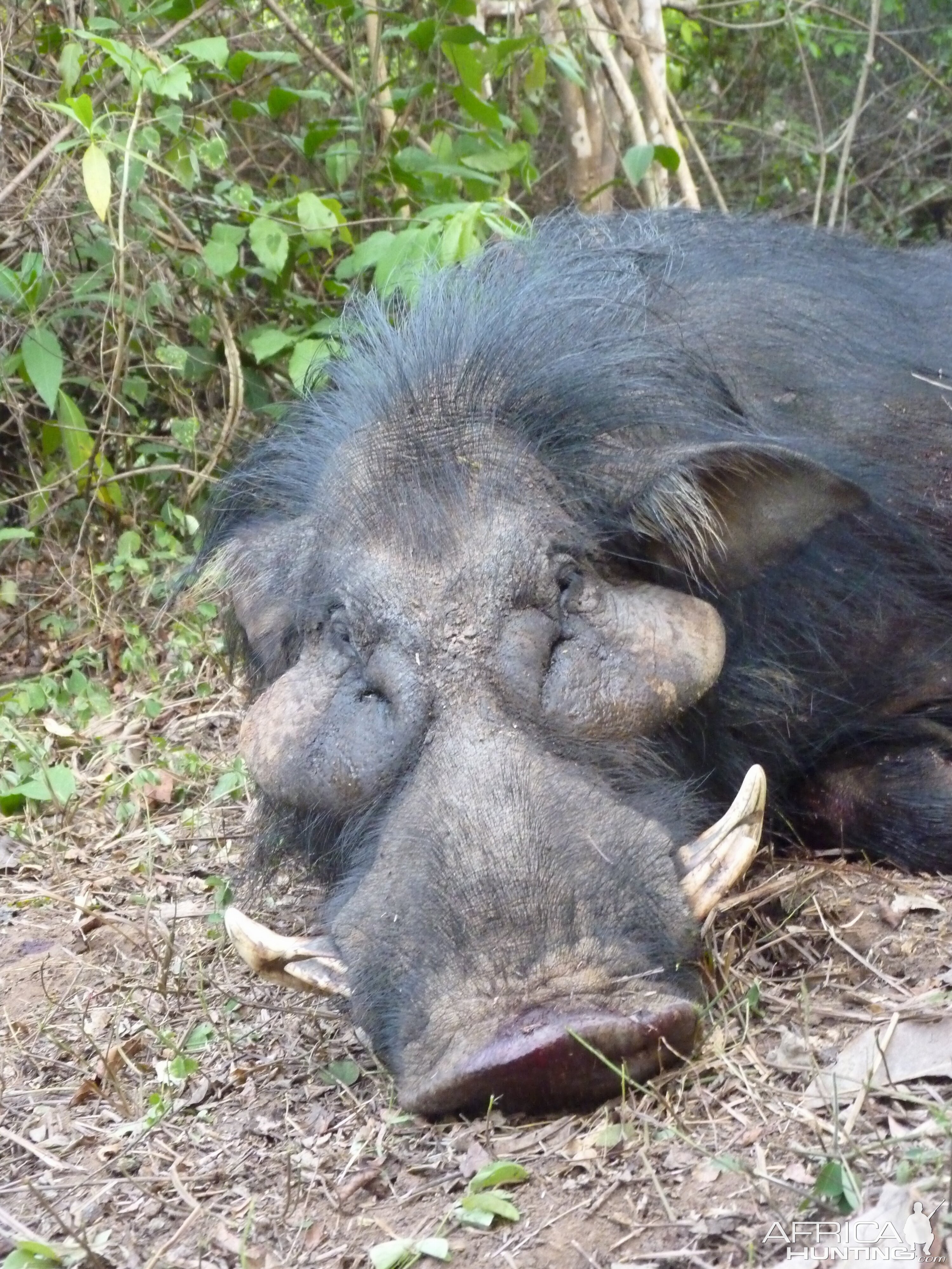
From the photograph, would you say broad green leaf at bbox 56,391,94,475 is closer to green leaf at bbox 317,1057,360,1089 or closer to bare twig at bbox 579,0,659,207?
bare twig at bbox 579,0,659,207

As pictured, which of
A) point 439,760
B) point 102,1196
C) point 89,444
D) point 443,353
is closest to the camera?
point 102,1196

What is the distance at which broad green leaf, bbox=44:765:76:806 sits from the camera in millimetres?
4902

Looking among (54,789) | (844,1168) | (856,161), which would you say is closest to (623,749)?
(844,1168)

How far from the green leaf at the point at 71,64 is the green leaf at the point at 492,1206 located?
14.5 ft

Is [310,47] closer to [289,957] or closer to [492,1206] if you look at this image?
[289,957]

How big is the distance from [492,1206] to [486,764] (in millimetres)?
844

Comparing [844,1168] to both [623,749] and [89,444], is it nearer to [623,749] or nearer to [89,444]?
[623,749]

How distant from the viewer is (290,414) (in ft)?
13.7

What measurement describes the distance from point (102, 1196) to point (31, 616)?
13.1 feet

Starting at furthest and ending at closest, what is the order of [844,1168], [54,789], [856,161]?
1. [856,161]
2. [54,789]
3. [844,1168]

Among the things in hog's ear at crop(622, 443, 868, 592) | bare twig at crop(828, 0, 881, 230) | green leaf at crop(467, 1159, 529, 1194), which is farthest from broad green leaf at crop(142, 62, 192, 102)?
green leaf at crop(467, 1159, 529, 1194)

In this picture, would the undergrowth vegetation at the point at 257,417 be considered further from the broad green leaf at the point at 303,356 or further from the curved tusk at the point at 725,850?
the curved tusk at the point at 725,850

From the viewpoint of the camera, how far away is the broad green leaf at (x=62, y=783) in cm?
490

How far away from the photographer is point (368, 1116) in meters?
2.86
